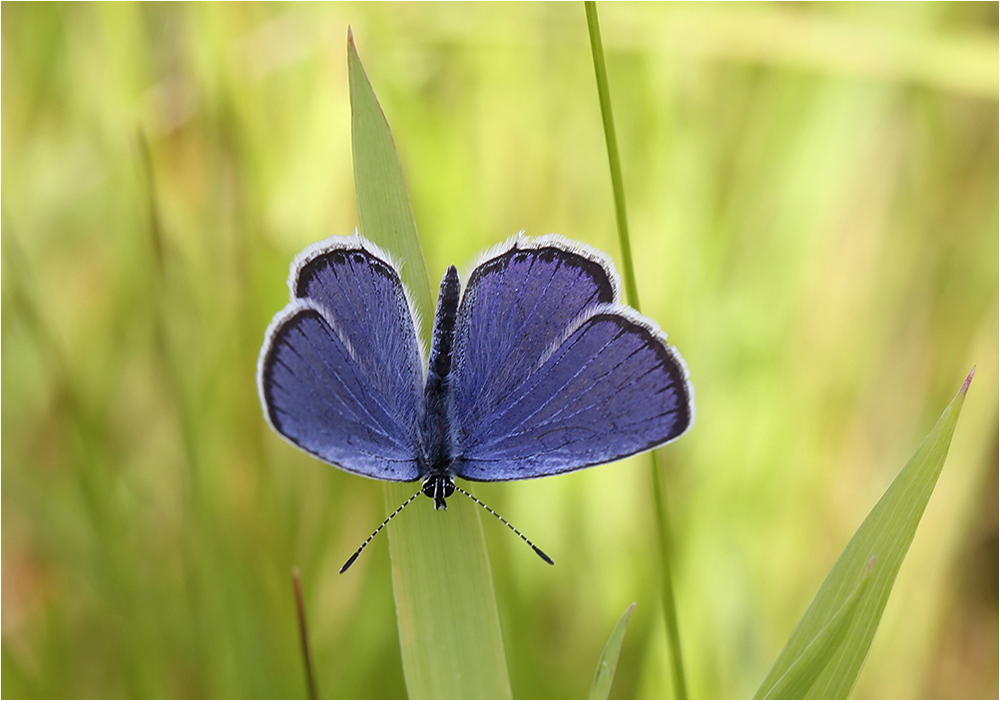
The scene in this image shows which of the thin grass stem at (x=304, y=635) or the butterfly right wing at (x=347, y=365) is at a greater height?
the butterfly right wing at (x=347, y=365)

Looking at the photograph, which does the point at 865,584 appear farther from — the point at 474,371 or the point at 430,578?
the point at 474,371

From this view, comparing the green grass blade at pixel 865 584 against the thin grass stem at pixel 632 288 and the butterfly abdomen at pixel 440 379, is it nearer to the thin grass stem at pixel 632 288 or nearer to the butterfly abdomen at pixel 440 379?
the thin grass stem at pixel 632 288

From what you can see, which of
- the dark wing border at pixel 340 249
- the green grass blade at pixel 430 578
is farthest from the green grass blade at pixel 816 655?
the dark wing border at pixel 340 249

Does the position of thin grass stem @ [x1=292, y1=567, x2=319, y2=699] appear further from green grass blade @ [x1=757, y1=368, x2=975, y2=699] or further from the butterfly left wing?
green grass blade @ [x1=757, y1=368, x2=975, y2=699]

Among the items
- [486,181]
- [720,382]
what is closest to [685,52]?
[486,181]

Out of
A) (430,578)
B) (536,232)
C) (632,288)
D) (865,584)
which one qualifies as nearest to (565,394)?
(632,288)
